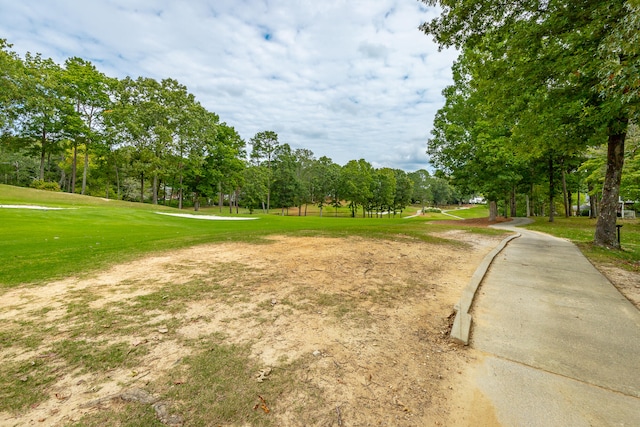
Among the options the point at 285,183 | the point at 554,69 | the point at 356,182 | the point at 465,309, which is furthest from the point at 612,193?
the point at 285,183

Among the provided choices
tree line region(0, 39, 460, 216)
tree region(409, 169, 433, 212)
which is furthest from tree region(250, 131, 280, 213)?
tree region(409, 169, 433, 212)

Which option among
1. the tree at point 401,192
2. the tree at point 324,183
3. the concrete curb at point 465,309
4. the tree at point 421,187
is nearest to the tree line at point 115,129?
the tree at point 324,183

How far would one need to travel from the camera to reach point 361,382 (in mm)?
2334

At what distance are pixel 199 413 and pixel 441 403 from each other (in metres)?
1.92

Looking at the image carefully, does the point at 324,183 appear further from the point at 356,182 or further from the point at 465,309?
the point at 465,309

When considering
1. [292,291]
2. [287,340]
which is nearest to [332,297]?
[292,291]

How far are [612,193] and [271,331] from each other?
12.7 m

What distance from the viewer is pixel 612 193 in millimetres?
9180

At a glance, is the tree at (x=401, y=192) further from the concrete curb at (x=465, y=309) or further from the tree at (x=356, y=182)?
the concrete curb at (x=465, y=309)

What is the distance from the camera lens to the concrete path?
211cm

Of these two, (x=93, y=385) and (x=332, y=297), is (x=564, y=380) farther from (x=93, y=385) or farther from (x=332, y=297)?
(x=93, y=385)

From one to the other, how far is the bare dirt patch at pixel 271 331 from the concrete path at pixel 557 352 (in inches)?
16.4

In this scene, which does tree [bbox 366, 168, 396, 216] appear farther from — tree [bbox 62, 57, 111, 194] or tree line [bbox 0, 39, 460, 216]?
tree [bbox 62, 57, 111, 194]

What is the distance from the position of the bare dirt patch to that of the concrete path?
415 mm
